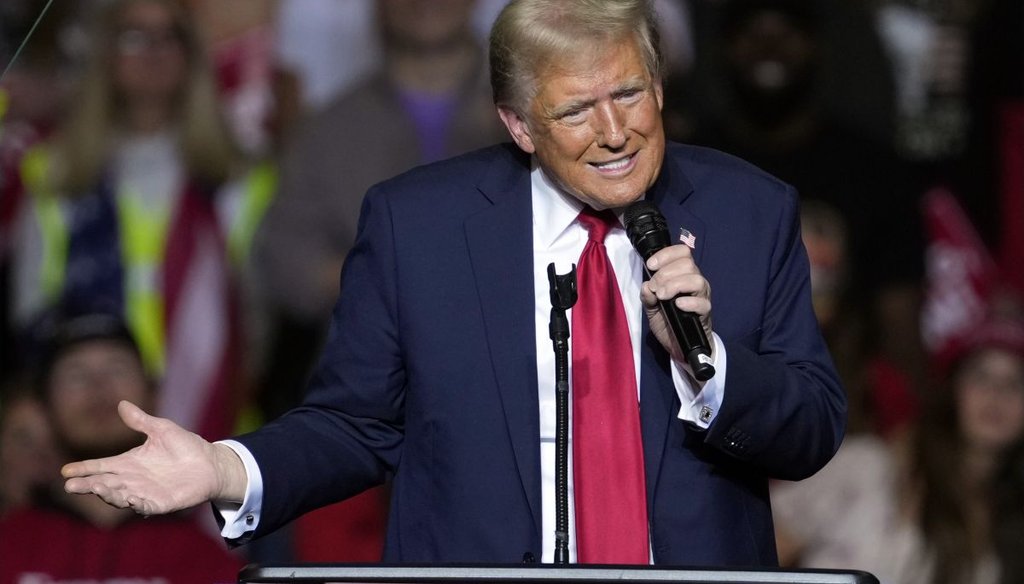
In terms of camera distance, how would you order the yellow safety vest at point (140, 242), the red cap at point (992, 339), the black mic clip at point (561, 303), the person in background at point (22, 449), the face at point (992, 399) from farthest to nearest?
the yellow safety vest at point (140, 242)
the red cap at point (992, 339)
the face at point (992, 399)
the person in background at point (22, 449)
the black mic clip at point (561, 303)

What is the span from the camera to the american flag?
241 centimetres

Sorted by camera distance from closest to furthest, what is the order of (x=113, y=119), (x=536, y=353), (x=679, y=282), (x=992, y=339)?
(x=679, y=282)
(x=536, y=353)
(x=992, y=339)
(x=113, y=119)

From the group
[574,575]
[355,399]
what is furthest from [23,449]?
[574,575]

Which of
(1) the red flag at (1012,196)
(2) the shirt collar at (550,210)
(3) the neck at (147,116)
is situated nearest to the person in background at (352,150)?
(3) the neck at (147,116)

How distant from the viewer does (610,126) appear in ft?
7.55

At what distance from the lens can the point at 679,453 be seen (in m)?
2.35

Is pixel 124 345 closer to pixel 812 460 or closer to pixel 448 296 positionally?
pixel 448 296

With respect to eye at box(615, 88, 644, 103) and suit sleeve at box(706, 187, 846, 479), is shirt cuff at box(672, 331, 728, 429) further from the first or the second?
A: eye at box(615, 88, 644, 103)

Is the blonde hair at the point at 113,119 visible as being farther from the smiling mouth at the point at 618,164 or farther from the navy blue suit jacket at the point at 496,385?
the smiling mouth at the point at 618,164

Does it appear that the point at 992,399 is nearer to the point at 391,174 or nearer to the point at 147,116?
the point at 391,174

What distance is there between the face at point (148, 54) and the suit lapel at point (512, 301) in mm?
3003

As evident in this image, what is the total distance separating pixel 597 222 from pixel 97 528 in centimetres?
252

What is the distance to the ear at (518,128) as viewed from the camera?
246 centimetres

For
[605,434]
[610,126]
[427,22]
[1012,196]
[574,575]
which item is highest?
[610,126]
